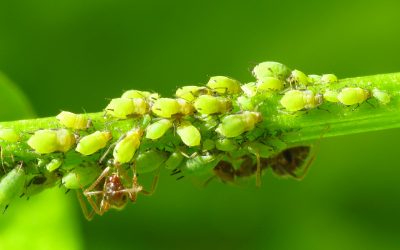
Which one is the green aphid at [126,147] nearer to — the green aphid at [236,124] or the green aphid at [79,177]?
the green aphid at [79,177]

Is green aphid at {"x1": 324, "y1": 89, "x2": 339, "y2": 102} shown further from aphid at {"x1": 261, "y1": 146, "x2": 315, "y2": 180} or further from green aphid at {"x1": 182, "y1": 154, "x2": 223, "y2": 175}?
aphid at {"x1": 261, "y1": 146, "x2": 315, "y2": 180}

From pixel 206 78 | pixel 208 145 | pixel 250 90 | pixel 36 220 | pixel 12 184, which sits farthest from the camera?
pixel 206 78

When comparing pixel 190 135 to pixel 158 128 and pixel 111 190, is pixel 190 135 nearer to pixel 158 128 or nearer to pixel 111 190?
pixel 158 128

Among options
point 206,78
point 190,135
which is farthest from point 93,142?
point 206,78

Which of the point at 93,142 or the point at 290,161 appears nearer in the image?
the point at 93,142

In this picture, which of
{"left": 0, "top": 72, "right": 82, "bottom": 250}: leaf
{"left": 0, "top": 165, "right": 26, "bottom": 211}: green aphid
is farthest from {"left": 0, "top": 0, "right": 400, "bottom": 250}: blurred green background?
{"left": 0, "top": 165, "right": 26, "bottom": 211}: green aphid

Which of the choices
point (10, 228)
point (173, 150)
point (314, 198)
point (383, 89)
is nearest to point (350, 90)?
point (383, 89)
